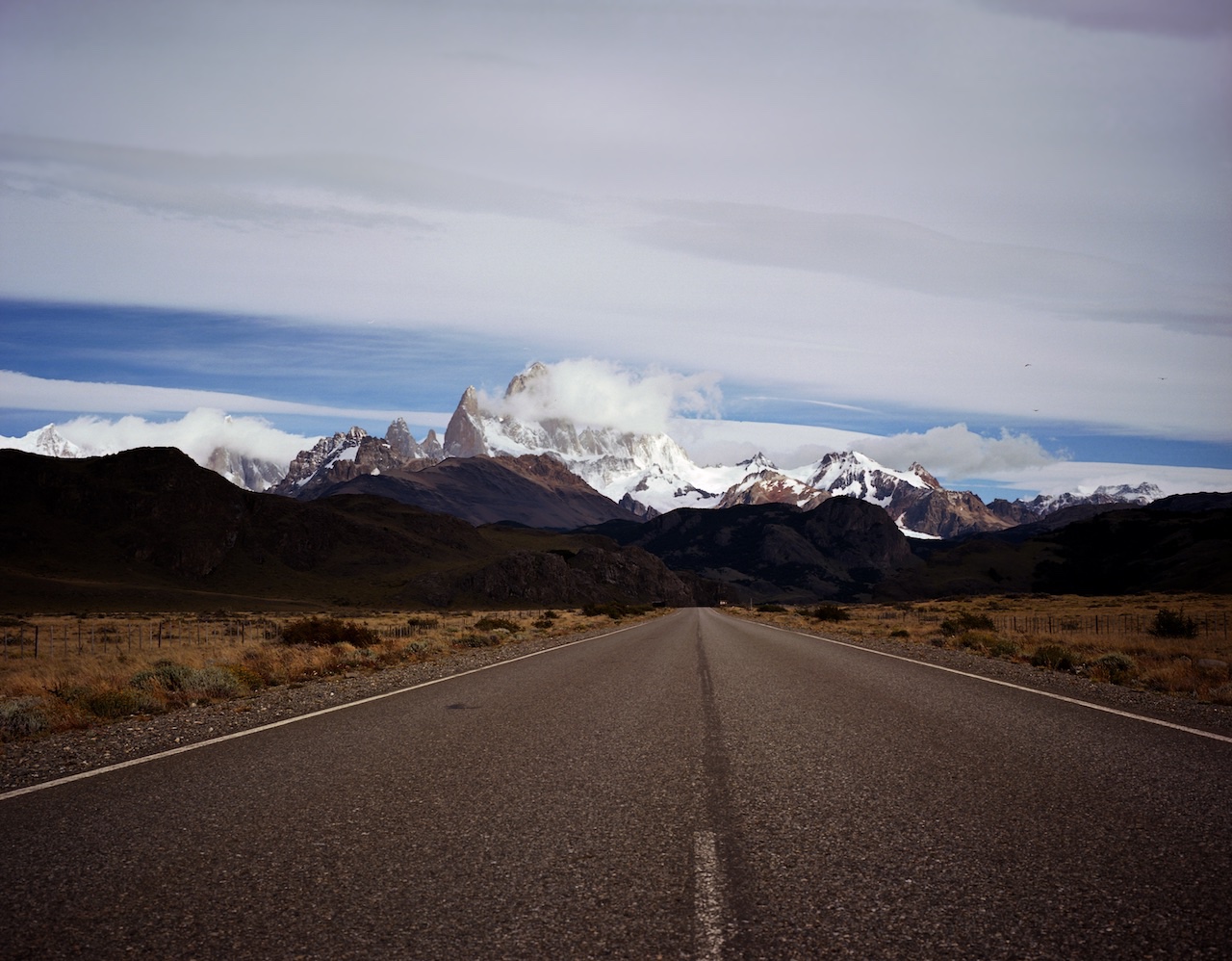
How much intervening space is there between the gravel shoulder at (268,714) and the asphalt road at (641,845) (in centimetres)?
87

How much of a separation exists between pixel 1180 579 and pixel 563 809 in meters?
164

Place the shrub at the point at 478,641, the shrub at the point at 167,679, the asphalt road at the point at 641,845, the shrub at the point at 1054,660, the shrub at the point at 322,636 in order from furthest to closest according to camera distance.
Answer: the shrub at the point at 478,641, the shrub at the point at 322,636, the shrub at the point at 1054,660, the shrub at the point at 167,679, the asphalt road at the point at 641,845

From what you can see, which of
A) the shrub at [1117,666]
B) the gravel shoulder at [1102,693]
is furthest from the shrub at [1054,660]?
the shrub at [1117,666]

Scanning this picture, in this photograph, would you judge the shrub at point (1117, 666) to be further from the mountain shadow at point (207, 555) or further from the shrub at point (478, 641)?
the mountain shadow at point (207, 555)

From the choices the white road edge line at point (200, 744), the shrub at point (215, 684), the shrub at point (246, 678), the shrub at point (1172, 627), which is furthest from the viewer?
the shrub at point (1172, 627)

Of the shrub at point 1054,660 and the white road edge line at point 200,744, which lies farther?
the shrub at point 1054,660

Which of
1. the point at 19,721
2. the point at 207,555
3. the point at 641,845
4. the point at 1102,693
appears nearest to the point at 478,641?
the point at 19,721

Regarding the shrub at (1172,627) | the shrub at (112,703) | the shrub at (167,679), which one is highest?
the shrub at (112,703)

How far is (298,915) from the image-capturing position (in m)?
4.59

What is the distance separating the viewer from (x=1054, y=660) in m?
20.7

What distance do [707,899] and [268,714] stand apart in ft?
31.5

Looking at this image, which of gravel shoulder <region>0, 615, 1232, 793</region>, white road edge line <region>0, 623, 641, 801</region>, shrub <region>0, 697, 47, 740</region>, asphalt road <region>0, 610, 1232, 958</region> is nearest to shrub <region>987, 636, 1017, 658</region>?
gravel shoulder <region>0, 615, 1232, 793</region>

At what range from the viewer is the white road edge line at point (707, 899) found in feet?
13.5

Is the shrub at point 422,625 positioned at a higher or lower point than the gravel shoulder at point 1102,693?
lower
